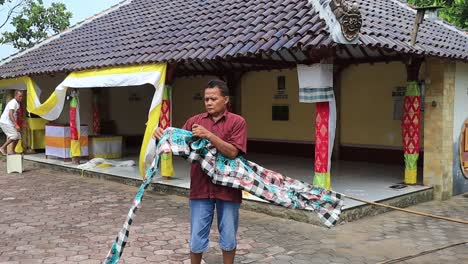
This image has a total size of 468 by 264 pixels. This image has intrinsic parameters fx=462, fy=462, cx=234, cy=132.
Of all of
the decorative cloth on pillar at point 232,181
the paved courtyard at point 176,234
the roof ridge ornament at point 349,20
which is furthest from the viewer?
→ the roof ridge ornament at point 349,20

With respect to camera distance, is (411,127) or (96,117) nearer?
(411,127)

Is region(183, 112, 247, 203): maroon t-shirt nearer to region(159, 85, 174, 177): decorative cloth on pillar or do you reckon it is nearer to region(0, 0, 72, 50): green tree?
region(159, 85, 174, 177): decorative cloth on pillar

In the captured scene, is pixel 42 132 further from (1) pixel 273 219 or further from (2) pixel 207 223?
(2) pixel 207 223

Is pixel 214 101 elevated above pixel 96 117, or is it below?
above

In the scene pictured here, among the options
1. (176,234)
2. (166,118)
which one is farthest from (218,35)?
(176,234)

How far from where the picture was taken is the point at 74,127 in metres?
11.3

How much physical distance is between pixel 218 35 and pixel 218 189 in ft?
16.4

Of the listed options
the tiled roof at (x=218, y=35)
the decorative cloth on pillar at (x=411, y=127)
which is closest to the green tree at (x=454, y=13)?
the tiled roof at (x=218, y=35)

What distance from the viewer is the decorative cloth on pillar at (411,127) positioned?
27.7ft

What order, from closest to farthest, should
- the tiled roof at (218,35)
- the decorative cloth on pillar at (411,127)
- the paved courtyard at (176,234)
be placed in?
1. the paved courtyard at (176,234)
2. the tiled roof at (218,35)
3. the decorative cloth on pillar at (411,127)

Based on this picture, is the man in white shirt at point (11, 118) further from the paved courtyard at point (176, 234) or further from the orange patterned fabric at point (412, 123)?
the orange patterned fabric at point (412, 123)

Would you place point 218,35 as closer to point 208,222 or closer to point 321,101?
point 321,101

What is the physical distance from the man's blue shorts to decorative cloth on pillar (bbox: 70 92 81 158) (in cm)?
833

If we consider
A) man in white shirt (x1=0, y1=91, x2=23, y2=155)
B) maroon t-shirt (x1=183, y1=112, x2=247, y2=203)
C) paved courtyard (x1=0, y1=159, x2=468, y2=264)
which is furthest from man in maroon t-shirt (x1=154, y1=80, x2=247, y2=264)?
man in white shirt (x1=0, y1=91, x2=23, y2=155)
